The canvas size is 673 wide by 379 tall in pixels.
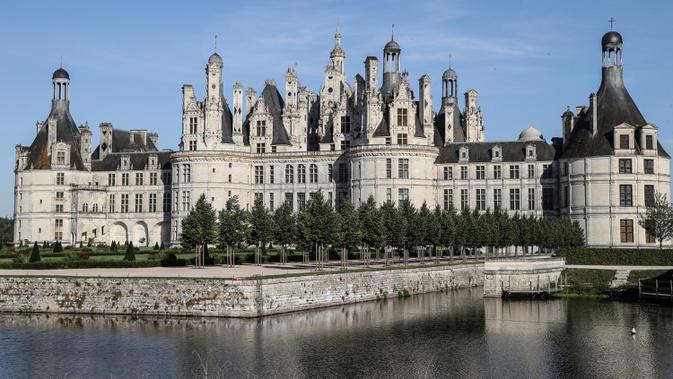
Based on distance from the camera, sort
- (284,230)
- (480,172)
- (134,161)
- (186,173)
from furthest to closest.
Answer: (134,161) < (186,173) < (480,172) < (284,230)

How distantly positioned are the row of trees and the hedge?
5.93 m

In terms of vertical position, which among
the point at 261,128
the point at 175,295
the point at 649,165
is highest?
the point at 261,128

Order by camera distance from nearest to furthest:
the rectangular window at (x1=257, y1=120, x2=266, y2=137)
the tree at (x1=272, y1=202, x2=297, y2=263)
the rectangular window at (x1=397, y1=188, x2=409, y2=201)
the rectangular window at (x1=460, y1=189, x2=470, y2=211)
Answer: the tree at (x1=272, y1=202, x2=297, y2=263)
the rectangular window at (x1=397, y1=188, x2=409, y2=201)
the rectangular window at (x1=460, y1=189, x2=470, y2=211)
the rectangular window at (x1=257, y1=120, x2=266, y2=137)

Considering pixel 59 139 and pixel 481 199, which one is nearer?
pixel 481 199

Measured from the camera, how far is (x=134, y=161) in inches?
3654

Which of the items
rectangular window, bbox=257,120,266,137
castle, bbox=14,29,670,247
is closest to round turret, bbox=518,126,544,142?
castle, bbox=14,29,670,247

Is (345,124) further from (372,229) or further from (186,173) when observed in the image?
(372,229)

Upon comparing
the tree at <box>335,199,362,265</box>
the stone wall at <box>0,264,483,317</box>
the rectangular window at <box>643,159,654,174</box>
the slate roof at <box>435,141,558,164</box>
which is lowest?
the stone wall at <box>0,264,483,317</box>

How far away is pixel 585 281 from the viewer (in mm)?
58188

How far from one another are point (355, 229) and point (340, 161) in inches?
1150

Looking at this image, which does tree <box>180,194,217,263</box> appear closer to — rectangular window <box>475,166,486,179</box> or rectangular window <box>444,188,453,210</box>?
rectangular window <box>444,188,453,210</box>

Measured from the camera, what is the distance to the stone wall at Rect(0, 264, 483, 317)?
43156 mm

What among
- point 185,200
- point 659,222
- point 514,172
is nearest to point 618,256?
point 659,222

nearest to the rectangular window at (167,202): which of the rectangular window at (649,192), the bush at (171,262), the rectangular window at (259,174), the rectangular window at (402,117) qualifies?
the rectangular window at (259,174)
